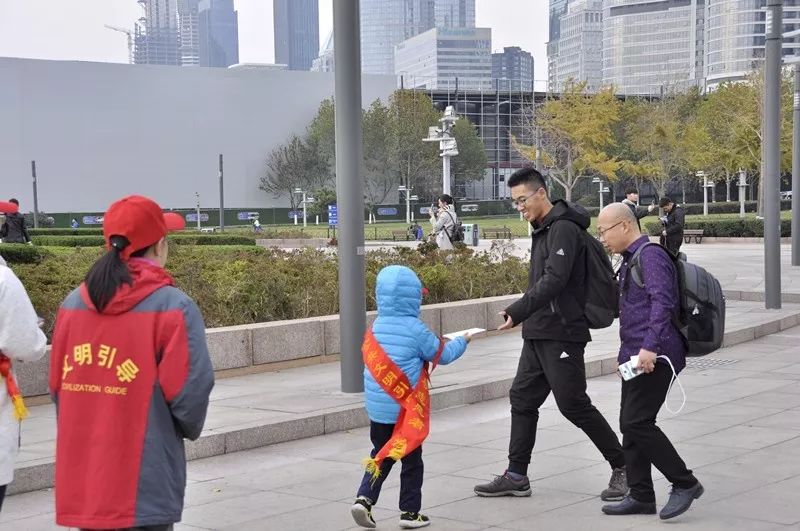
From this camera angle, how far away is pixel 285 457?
27.1ft

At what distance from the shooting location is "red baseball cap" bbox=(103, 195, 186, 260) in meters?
3.76

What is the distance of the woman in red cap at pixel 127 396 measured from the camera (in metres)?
3.66

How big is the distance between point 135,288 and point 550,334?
3.40 metres

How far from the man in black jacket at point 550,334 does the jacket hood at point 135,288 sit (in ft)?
9.88

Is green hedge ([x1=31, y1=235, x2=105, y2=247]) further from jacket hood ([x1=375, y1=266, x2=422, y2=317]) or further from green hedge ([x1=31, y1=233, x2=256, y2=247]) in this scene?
jacket hood ([x1=375, y1=266, x2=422, y2=317])

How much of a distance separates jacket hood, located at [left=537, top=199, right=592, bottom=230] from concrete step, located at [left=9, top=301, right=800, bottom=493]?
3.18 m

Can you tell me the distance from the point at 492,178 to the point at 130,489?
98.4 meters

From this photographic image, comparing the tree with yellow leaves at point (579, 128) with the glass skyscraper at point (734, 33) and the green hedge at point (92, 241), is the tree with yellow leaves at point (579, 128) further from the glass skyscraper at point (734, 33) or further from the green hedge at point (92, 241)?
the glass skyscraper at point (734, 33)

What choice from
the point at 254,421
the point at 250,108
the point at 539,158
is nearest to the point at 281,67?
the point at 250,108

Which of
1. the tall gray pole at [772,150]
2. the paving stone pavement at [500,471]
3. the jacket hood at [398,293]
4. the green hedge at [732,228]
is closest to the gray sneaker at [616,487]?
the paving stone pavement at [500,471]

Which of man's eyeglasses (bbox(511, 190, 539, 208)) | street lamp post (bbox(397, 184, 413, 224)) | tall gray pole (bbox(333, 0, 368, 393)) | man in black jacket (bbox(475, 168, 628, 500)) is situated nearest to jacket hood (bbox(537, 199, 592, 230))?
man in black jacket (bbox(475, 168, 628, 500))

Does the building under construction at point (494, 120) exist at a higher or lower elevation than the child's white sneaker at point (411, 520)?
higher

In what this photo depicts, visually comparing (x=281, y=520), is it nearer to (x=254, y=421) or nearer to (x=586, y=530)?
(x=586, y=530)

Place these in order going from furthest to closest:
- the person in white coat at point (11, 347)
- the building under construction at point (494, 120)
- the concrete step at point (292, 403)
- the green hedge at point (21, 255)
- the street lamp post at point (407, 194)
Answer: the building under construction at point (494, 120)
the street lamp post at point (407, 194)
the green hedge at point (21, 255)
the concrete step at point (292, 403)
the person in white coat at point (11, 347)
